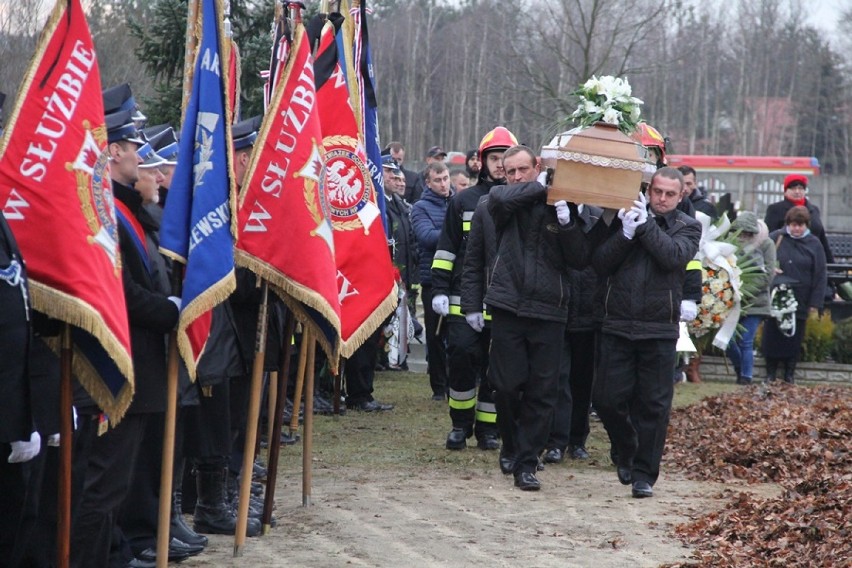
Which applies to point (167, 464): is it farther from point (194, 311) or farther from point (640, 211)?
point (640, 211)

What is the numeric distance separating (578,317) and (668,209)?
1.38m

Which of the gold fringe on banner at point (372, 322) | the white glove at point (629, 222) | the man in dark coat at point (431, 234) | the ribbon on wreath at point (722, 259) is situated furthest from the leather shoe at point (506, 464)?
the ribbon on wreath at point (722, 259)

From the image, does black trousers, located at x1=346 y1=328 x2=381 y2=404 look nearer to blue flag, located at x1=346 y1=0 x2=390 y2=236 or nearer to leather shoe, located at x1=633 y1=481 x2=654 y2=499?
blue flag, located at x1=346 y1=0 x2=390 y2=236

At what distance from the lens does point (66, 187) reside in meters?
5.05

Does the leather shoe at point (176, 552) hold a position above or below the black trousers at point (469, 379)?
below

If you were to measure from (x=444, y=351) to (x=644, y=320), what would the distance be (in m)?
5.00

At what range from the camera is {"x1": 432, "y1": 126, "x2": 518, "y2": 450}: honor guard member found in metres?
10.5

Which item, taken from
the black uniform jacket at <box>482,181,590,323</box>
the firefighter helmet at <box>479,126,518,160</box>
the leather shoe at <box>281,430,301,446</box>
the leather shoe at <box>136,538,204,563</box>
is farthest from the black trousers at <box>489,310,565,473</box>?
the leather shoe at <box>136,538,204,563</box>

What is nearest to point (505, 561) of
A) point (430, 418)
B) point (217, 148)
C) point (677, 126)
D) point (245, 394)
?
point (245, 394)

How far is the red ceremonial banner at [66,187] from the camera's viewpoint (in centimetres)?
500

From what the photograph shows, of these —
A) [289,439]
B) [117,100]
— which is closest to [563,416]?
[289,439]

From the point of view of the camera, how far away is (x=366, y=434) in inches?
448

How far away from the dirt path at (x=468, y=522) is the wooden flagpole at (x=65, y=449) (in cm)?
156

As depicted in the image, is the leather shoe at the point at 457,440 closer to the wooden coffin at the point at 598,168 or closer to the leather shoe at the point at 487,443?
the leather shoe at the point at 487,443
